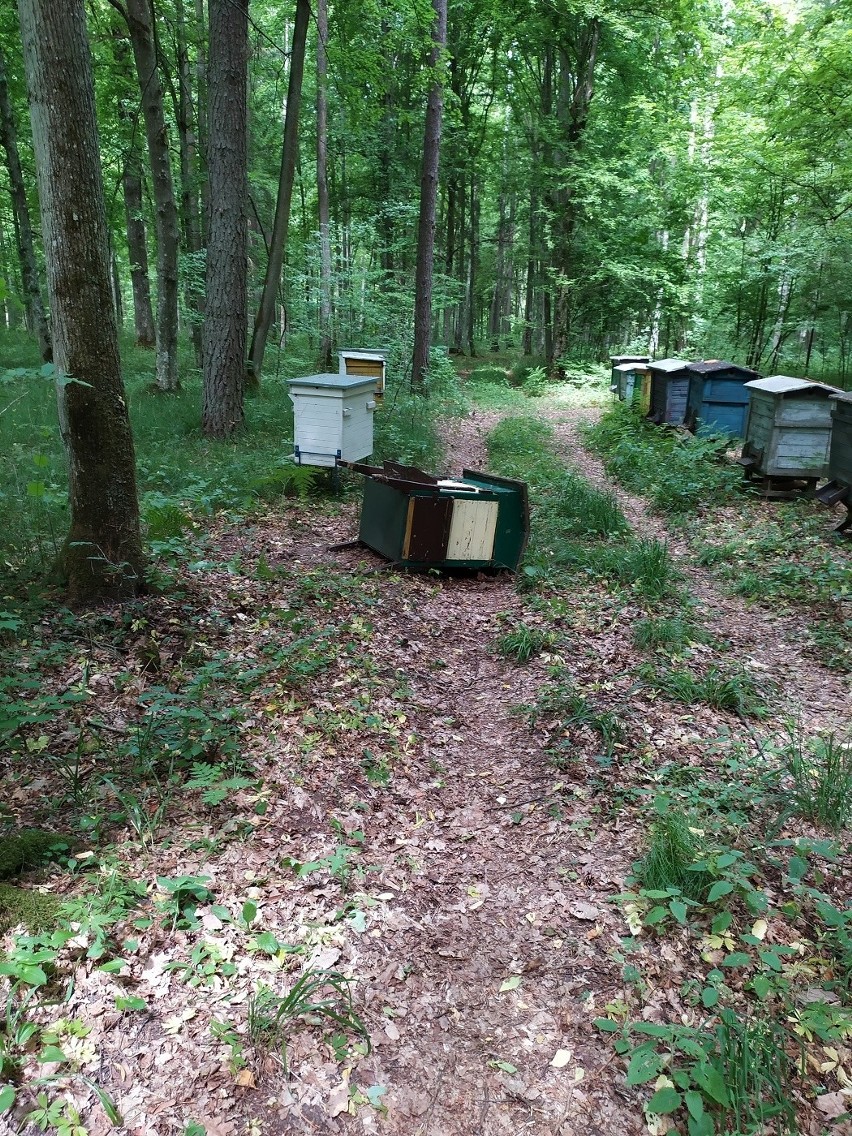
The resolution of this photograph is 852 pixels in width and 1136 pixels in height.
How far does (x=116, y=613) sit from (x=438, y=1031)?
140 inches

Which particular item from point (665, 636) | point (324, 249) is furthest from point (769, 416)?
point (324, 249)

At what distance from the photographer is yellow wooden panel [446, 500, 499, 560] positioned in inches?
287

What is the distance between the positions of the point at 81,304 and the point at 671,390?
12.2 m

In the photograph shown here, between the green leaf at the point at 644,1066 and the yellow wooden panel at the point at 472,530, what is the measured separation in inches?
206

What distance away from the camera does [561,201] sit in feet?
78.6

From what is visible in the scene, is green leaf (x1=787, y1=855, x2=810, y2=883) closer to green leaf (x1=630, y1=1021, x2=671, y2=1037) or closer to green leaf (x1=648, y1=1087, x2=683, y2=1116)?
green leaf (x1=630, y1=1021, x2=671, y2=1037)

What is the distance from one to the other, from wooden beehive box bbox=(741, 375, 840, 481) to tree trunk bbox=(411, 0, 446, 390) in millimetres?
8395

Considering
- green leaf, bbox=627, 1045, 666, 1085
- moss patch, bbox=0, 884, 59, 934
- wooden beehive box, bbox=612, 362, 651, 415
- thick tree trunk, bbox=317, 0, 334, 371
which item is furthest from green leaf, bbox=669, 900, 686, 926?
thick tree trunk, bbox=317, 0, 334, 371

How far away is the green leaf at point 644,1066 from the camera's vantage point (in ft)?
8.44

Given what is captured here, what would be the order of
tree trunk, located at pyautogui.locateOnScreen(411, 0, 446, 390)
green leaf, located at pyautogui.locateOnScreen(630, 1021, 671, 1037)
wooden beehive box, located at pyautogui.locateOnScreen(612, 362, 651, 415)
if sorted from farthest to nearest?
wooden beehive box, located at pyautogui.locateOnScreen(612, 362, 651, 415)
tree trunk, located at pyautogui.locateOnScreen(411, 0, 446, 390)
green leaf, located at pyautogui.locateOnScreen(630, 1021, 671, 1037)

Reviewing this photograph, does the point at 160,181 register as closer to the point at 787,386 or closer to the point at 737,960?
the point at 787,386

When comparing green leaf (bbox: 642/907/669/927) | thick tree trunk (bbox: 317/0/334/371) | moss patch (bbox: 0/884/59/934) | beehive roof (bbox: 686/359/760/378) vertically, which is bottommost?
green leaf (bbox: 642/907/669/927)

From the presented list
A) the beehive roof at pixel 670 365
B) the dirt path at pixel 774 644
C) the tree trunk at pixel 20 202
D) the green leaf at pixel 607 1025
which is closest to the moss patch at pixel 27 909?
the green leaf at pixel 607 1025

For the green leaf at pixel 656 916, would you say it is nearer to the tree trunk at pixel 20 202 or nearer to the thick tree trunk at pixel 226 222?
the thick tree trunk at pixel 226 222
